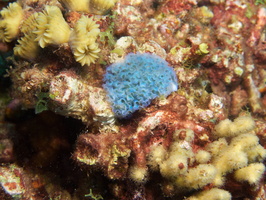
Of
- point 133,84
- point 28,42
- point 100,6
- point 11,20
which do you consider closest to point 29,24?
point 28,42

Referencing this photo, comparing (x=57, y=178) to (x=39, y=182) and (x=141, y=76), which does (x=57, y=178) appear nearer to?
(x=39, y=182)

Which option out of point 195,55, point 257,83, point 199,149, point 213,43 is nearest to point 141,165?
point 199,149

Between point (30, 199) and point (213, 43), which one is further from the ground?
point (213, 43)

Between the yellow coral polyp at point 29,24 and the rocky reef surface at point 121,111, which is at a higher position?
the yellow coral polyp at point 29,24

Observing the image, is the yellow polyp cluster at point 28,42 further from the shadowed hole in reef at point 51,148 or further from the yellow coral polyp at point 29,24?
the shadowed hole in reef at point 51,148

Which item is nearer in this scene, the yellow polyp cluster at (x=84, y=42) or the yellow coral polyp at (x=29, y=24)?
the yellow polyp cluster at (x=84, y=42)

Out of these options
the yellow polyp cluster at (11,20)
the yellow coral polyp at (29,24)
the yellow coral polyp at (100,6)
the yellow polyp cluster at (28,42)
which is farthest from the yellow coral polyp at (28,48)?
the yellow coral polyp at (100,6)

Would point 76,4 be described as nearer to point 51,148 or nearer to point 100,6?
point 100,6

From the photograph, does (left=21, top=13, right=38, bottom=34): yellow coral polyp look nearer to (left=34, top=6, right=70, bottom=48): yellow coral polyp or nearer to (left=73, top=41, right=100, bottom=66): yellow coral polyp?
(left=34, top=6, right=70, bottom=48): yellow coral polyp
